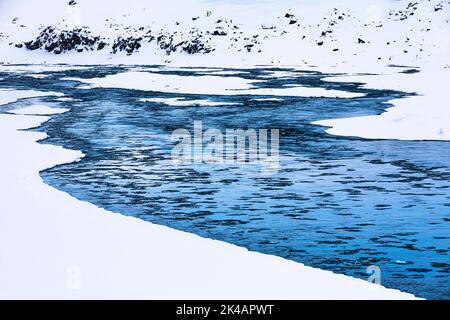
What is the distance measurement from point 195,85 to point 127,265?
26.6 meters

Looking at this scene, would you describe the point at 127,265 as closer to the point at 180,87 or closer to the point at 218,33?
the point at 180,87

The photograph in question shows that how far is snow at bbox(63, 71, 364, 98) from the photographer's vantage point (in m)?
30.2

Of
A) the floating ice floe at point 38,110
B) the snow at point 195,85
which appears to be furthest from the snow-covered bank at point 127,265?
the snow at point 195,85

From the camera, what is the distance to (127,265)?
7938 mm

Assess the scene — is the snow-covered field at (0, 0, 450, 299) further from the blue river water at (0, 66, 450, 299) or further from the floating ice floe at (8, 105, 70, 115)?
the blue river water at (0, 66, 450, 299)

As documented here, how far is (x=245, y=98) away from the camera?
1131 inches

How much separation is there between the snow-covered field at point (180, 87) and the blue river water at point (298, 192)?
740mm

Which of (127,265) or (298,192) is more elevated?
(127,265)

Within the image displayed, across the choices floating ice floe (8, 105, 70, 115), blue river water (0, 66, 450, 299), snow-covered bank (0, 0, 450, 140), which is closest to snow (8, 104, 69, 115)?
floating ice floe (8, 105, 70, 115)

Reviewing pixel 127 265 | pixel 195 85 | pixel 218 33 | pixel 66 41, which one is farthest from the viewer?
pixel 66 41

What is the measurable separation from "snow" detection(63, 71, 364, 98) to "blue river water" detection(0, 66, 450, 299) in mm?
7403

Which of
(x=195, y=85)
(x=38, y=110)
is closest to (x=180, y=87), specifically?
(x=195, y=85)
